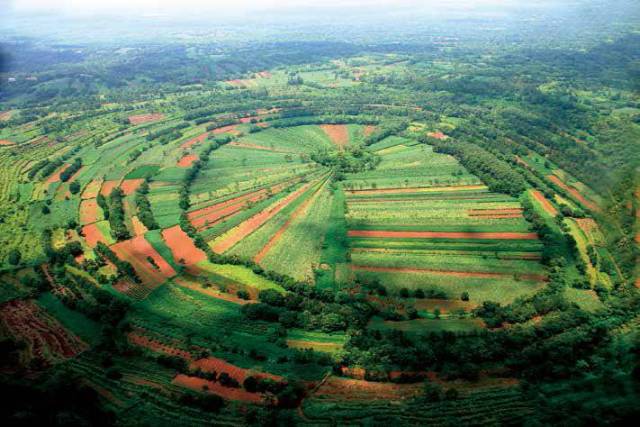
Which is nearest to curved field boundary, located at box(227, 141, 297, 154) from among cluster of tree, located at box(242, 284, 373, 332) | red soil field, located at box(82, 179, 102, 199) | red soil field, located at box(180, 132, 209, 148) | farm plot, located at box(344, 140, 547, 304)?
red soil field, located at box(180, 132, 209, 148)

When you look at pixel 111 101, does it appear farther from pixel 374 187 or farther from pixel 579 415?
pixel 579 415

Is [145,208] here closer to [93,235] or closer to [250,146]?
[93,235]

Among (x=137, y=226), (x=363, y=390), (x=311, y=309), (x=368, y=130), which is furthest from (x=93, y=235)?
(x=368, y=130)

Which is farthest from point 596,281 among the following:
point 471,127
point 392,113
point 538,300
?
point 392,113

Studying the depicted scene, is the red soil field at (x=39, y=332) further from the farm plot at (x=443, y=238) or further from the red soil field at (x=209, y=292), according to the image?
the farm plot at (x=443, y=238)

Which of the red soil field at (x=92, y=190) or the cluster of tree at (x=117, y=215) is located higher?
the cluster of tree at (x=117, y=215)

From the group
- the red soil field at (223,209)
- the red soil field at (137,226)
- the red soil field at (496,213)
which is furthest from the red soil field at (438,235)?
the red soil field at (137,226)
